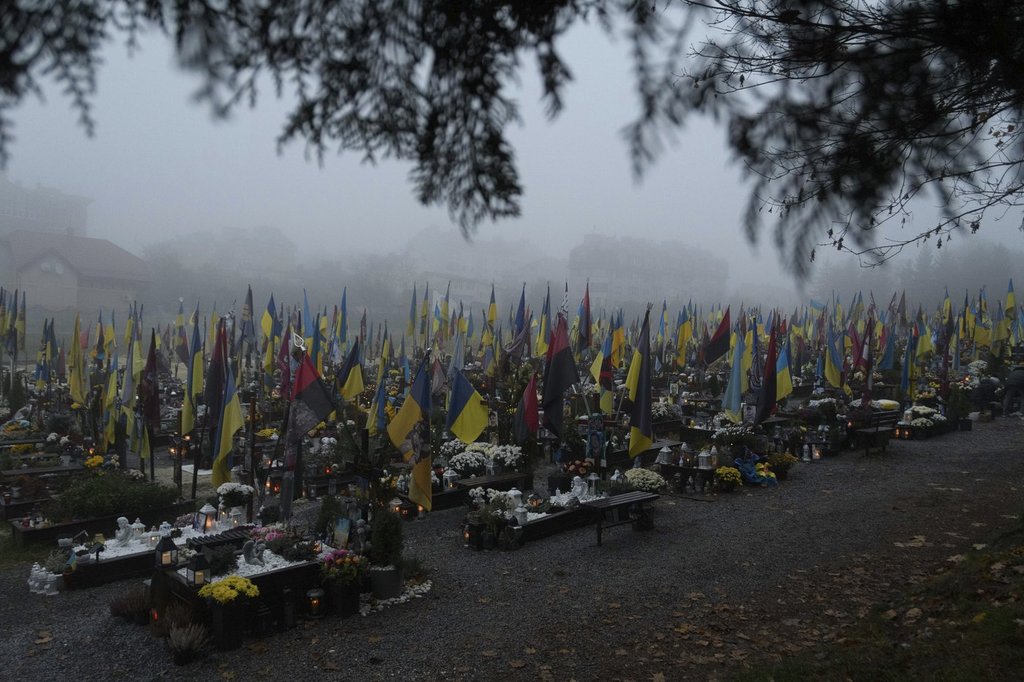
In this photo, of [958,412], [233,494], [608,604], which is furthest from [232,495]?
[958,412]

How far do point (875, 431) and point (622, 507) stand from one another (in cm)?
1071

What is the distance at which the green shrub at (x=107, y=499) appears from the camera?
12.8 m

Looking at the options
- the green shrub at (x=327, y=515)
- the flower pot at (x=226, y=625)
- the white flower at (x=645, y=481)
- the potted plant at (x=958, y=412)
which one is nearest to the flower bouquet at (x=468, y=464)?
the white flower at (x=645, y=481)

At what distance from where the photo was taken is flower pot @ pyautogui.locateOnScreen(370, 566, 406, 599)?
9.49 m

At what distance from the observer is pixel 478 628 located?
27.9 feet

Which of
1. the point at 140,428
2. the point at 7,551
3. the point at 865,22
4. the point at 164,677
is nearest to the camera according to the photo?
the point at 865,22

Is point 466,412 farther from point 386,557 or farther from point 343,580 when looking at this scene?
point 343,580

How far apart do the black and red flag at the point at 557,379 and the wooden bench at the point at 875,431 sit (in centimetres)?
1074

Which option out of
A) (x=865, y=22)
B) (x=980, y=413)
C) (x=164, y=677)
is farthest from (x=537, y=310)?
(x=865, y=22)

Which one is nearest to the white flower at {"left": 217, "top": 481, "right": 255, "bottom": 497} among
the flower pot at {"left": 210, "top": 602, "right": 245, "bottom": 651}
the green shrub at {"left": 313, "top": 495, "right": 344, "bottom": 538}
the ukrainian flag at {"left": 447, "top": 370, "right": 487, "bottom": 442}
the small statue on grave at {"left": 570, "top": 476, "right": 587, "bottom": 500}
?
the green shrub at {"left": 313, "top": 495, "right": 344, "bottom": 538}

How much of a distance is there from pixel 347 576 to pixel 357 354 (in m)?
9.38

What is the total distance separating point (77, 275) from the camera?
55188mm

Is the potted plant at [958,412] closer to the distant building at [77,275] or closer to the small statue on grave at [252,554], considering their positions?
the small statue on grave at [252,554]

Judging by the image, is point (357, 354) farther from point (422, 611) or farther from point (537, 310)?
point (537, 310)
